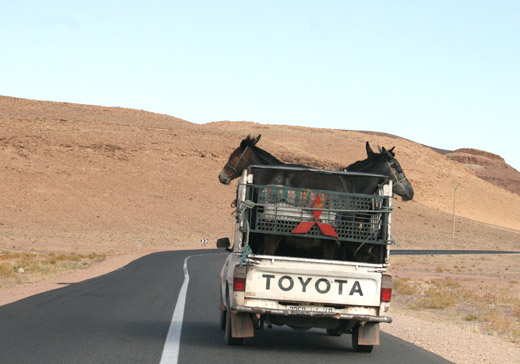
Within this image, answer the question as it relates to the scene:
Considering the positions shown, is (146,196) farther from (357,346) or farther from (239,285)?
(239,285)

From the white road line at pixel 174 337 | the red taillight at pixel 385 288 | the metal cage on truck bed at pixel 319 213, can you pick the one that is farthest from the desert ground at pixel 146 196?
the red taillight at pixel 385 288

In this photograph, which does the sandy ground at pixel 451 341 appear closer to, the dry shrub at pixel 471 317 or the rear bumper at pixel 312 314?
the dry shrub at pixel 471 317

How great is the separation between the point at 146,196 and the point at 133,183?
4.20 metres

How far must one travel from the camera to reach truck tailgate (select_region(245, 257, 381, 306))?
10.2m

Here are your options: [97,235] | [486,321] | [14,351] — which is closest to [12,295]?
[14,351]

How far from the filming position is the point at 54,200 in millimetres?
84375

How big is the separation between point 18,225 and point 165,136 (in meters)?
39.8

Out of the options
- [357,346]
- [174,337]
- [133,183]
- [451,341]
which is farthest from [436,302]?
[133,183]

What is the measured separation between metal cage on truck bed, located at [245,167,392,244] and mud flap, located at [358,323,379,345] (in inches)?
50.0

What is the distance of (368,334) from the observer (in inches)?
436

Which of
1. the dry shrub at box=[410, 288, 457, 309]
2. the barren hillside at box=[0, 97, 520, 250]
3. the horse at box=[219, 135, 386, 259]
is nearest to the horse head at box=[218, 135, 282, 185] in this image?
the horse at box=[219, 135, 386, 259]

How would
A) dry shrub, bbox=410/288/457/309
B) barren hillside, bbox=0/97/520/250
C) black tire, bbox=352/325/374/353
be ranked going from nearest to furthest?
black tire, bbox=352/325/374/353 < dry shrub, bbox=410/288/457/309 < barren hillside, bbox=0/97/520/250

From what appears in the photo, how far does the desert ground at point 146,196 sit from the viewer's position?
55.3 metres

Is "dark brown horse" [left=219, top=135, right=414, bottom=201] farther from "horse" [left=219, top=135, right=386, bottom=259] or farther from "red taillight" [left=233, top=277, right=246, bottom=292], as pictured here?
"red taillight" [left=233, top=277, right=246, bottom=292]
